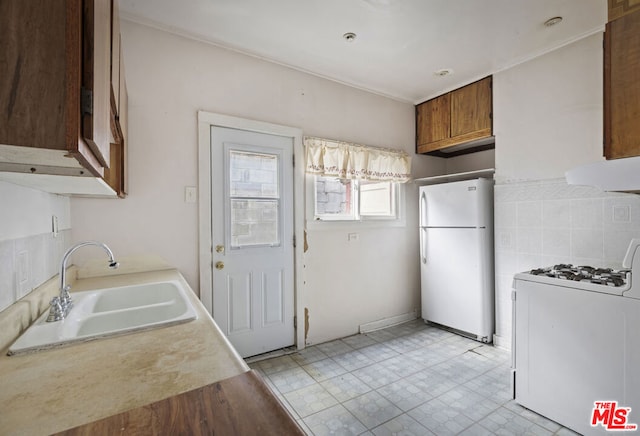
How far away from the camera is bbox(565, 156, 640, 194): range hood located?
49.8 inches

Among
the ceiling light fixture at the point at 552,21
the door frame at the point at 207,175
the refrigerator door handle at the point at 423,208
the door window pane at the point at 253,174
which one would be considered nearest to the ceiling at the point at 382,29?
Result: the ceiling light fixture at the point at 552,21

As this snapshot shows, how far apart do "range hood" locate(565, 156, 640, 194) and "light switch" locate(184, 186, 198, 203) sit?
7.95 feet

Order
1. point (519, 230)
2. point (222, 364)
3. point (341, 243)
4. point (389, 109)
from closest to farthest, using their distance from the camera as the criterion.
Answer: point (222, 364), point (519, 230), point (341, 243), point (389, 109)

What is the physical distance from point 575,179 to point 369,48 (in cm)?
179

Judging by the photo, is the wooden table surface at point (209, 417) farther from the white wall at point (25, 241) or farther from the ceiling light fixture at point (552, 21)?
the ceiling light fixture at point (552, 21)

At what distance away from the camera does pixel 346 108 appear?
3045mm

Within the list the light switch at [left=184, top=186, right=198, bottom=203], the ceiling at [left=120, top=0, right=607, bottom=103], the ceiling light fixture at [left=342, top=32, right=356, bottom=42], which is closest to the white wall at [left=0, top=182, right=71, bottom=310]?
the light switch at [left=184, top=186, right=198, bottom=203]

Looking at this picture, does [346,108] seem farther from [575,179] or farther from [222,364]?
[222,364]

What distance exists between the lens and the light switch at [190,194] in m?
2.21

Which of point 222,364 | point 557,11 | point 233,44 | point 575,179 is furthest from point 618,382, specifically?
point 233,44

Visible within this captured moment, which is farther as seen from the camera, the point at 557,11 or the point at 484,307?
the point at 484,307

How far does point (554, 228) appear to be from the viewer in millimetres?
2447

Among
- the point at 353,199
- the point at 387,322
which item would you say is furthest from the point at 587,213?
the point at 387,322

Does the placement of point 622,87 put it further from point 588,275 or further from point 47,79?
point 47,79
